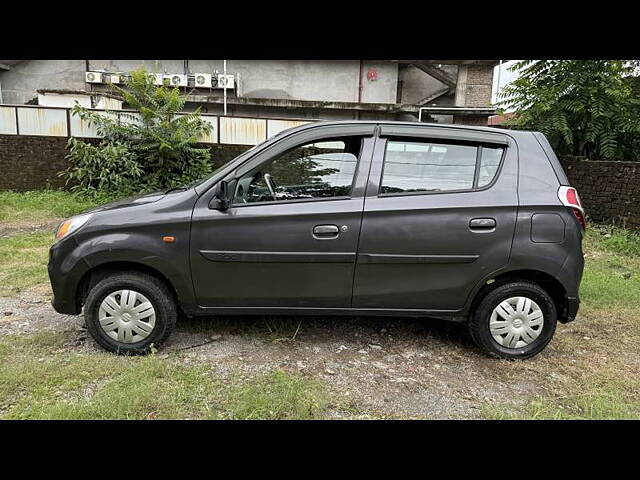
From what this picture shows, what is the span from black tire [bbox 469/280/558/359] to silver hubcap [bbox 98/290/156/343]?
2521 mm

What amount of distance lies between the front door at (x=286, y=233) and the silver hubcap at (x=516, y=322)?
1190 millimetres

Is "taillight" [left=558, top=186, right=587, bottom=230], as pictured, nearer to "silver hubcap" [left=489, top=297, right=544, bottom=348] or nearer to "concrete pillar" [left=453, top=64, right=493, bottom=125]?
"silver hubcap" [left=489, top=297, right=544, bottom=348]

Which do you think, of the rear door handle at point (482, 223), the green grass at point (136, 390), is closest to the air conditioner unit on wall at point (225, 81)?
the green grass at point (136, 390)

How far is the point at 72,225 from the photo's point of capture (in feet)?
10.8

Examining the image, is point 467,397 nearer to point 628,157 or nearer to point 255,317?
point 255,317

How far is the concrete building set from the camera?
50.5 ft

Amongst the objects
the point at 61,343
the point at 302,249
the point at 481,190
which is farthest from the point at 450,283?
the point at 61,343

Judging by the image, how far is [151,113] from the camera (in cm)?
903

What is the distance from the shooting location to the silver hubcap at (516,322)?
334 centimetres

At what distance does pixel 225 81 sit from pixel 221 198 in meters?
13.8

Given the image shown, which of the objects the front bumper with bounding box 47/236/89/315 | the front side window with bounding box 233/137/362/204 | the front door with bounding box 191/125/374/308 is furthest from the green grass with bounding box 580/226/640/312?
the front bumper with bounding box 47/236/89/315

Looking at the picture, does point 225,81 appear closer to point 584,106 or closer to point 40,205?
point 40,205

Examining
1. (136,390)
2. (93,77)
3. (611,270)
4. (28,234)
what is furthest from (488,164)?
(93,77)
